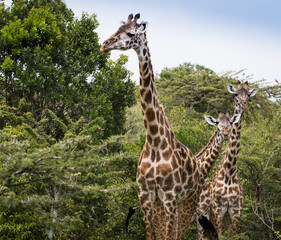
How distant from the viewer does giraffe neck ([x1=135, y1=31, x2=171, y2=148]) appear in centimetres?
637

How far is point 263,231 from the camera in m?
10.6

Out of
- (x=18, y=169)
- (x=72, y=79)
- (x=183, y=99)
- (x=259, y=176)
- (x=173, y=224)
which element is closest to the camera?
(x=18, y=169)

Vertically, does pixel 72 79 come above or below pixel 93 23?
below

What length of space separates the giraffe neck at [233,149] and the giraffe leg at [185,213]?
155 centimetres

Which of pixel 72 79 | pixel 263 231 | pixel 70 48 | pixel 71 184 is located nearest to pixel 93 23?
pixel 70 48

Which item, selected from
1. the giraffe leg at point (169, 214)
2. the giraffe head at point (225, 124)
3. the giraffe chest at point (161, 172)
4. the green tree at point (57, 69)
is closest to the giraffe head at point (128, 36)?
the giraffe chest at point (161, 172)

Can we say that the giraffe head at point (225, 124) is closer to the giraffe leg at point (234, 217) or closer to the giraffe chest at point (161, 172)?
the giraffe leg at point (234, 217)

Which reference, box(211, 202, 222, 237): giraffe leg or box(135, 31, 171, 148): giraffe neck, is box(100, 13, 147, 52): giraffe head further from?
box(211, 202, 222, 237): giraffe leg

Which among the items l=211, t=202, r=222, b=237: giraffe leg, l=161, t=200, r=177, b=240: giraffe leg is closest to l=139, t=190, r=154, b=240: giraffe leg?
l=161, t=200, r=177, b=240: giraffe leg

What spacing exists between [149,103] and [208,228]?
3439 mm

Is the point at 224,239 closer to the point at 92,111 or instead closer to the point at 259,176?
the point at 259,176

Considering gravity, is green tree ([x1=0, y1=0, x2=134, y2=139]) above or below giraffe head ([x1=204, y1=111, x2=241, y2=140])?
above

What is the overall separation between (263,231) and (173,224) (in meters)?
4.43

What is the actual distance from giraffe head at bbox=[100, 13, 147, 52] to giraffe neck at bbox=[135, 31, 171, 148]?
0.42 feet
